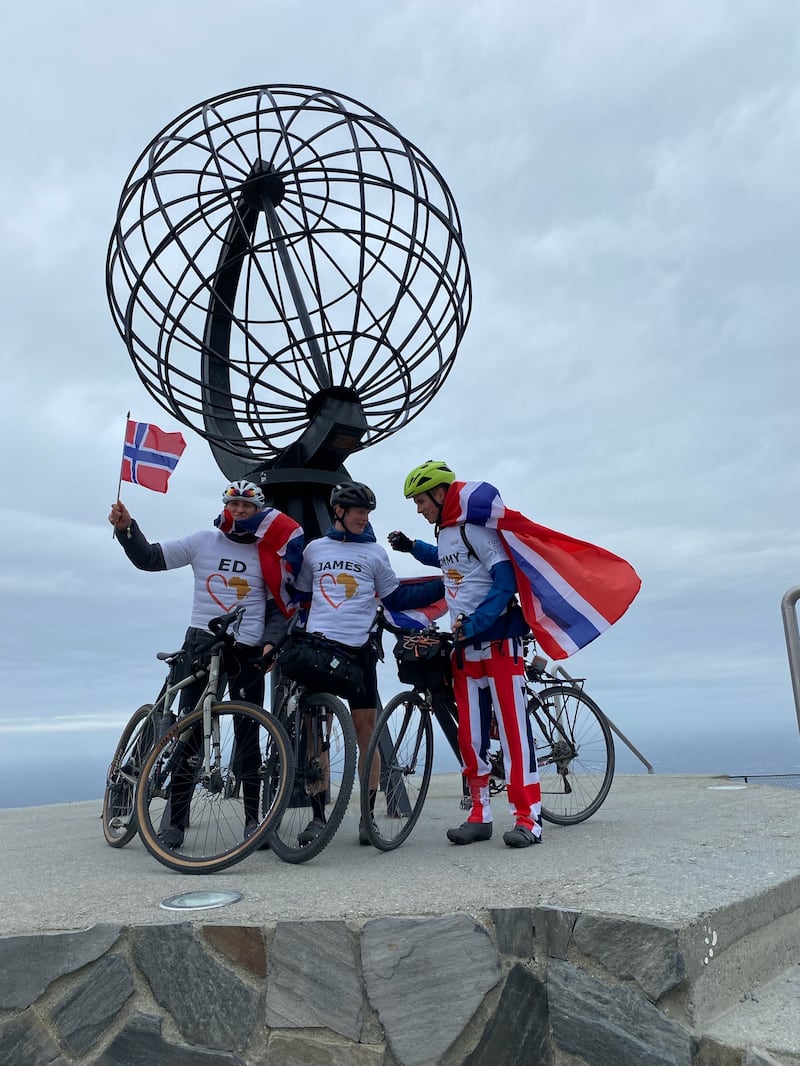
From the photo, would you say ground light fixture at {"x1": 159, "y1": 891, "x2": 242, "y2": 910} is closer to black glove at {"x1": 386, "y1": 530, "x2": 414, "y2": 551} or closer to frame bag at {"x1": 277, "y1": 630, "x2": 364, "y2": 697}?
frame bag at {"x1": 277, "y1": 630, "x2": 364, "y2": 697}

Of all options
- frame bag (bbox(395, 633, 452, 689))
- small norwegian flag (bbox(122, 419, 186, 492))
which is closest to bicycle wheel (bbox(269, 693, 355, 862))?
frame bag (bbox(395, 633, 452, 689))

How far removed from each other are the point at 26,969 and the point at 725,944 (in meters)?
2.13

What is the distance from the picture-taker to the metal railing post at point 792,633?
4605mm

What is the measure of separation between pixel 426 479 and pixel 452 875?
1812 millimetres

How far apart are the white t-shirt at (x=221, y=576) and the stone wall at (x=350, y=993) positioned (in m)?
1.77

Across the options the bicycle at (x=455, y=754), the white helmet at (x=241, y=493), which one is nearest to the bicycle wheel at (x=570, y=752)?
the bicycle at (x=455, y=754)

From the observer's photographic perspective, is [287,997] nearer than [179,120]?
Yes

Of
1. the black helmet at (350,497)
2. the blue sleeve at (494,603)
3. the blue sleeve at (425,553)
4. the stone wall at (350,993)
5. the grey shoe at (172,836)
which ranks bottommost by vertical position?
the stone wall at (350,993)

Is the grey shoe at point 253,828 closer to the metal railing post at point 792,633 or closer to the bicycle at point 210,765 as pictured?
the bicycle at point 210,765

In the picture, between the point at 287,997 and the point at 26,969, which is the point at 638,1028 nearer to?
the point at 287,997

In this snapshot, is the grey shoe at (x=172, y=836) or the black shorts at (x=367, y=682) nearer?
the grey shoe at (x=172, y=836)

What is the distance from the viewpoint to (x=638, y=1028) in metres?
2.20

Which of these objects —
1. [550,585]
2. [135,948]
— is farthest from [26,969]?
[550,585]

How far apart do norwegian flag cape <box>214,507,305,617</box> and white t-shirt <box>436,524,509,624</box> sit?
2.63 ft
